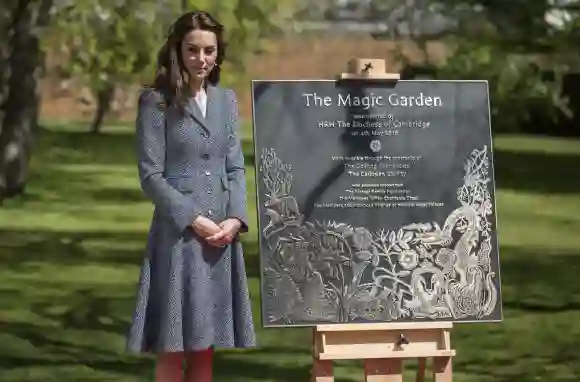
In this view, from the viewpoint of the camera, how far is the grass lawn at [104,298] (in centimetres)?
356

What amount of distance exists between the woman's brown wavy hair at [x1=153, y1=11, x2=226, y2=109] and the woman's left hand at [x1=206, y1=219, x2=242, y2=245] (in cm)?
32

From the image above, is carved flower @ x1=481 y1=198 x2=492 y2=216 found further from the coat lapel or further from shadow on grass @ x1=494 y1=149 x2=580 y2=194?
shadow on grass @ x1=494 y1=149 x2=580 y2=194

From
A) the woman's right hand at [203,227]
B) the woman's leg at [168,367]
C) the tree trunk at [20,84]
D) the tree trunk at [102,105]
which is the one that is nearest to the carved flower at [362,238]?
the woman's right hand at [203,227]

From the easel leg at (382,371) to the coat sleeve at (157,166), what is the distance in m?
0.69

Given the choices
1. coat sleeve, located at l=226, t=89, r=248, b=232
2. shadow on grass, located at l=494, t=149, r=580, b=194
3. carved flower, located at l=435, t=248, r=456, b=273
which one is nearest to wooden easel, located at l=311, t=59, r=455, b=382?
carved flower, located at l=435, t=248, r=456, b=273

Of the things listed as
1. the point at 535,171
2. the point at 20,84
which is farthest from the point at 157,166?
the point at 535,171

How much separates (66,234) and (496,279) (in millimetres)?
1762

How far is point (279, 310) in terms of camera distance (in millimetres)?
2701

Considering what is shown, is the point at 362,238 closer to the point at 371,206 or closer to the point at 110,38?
the point at 371,206

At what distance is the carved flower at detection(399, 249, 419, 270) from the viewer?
9.07ft

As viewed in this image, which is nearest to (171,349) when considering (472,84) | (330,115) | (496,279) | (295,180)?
(295,180)

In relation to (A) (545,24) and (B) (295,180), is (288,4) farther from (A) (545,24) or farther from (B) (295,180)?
(B) (295,180)

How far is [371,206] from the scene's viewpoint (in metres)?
2.77

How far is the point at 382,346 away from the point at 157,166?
0.81 m
